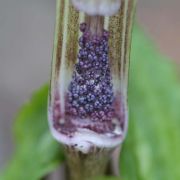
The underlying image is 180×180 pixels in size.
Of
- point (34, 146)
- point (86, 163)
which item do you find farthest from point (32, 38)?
point (86, 163)

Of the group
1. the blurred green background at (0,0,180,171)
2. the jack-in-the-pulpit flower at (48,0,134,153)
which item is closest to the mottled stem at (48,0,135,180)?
the jack-in-the-pulpit flower at (48,0,134,153)

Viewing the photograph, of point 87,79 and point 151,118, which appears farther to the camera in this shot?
point 151,118

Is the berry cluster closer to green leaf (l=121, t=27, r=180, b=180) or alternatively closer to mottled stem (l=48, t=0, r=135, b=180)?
mottled stem (l=48, t=0, r=135, b=180)

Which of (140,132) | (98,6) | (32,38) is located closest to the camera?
(98,6)

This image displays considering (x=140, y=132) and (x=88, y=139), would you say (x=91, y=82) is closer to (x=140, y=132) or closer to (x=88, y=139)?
(x=88, y=139)

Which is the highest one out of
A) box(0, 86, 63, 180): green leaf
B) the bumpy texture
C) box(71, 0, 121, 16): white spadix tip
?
box(71, 0, 121, 16): white spadix tip

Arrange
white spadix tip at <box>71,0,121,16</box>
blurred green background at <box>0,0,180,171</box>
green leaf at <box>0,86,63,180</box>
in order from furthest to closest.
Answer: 1. blurred green background at <box>0,0,180,171</box>
2. green leaf at <box>0,86,63,180</box>
3. white spadix tip at <box>71,0,121,16</box>

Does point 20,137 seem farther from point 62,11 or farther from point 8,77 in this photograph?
point 8,77
